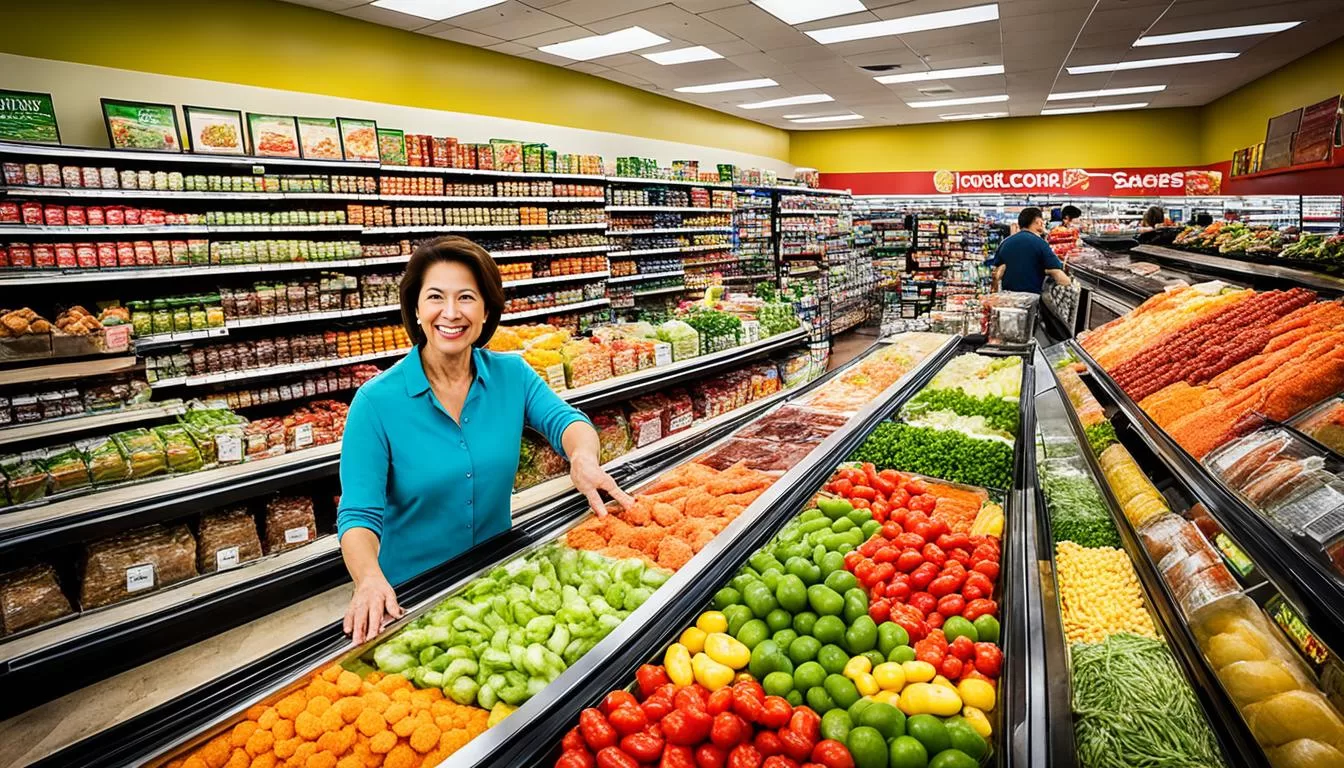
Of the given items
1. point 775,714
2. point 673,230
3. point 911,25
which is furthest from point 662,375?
point 911,25

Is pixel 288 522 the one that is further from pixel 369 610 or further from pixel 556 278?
pixel 556 278

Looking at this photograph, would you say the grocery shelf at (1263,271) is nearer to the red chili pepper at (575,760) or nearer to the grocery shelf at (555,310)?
the red chili pepper at (575,760)

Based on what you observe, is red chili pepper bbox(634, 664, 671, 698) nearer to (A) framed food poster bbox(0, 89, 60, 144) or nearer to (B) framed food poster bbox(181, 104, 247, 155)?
(A) framed food poster bbox(0, 89, 60, 144)

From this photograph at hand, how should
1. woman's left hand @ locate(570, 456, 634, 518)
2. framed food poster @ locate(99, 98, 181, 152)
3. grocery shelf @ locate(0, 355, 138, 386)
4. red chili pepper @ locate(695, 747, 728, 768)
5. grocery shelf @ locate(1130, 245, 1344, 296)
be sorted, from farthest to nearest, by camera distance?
framed food poster @ locate(99, 98, 181, 152) < grocery shelf @ locate(0, 355, 138, 386) < grocery shelf @ locate(1130, 245, 1344, 296) < woman's left hand @ locate(570, 456, 634, 518) < red chili pepper @ locate(695, 747, 728, 768)

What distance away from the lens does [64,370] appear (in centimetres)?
346

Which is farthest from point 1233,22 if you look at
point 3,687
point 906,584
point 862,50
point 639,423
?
point 3,687

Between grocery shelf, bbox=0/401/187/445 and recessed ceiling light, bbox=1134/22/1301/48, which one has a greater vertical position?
recessed ceiling light, bbox=1134/22/1301/48

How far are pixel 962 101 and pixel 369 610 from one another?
14.4 metres

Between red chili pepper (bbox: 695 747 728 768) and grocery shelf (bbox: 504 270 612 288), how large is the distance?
6.47 m

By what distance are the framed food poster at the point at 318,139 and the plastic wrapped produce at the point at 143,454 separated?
10.0 feet

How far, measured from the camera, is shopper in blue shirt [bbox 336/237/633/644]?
6.08 ft

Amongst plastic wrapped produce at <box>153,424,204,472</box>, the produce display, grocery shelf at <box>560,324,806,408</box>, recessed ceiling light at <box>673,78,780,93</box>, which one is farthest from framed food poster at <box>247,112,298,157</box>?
recessed ceiling light at <box>673,78,780,93</box>

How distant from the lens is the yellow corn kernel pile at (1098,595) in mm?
1887

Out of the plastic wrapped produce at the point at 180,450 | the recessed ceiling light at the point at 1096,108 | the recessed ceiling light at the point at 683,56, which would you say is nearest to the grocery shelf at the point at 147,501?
the plastic wrapped produce at the point at 180,450
